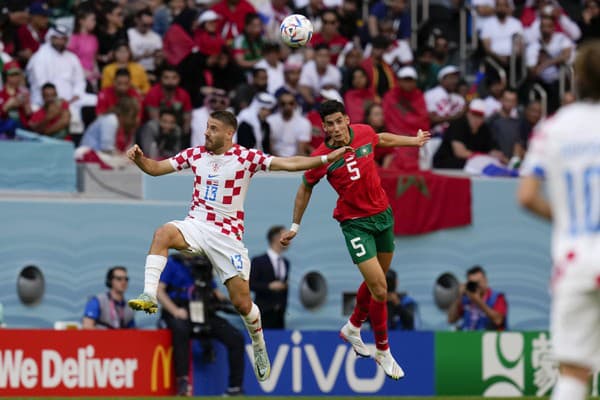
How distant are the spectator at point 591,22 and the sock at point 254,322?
41.4ft

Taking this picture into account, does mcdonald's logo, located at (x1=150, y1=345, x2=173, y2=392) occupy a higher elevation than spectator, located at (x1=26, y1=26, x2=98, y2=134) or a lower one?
lower

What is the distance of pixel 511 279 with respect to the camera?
2075 centimetres

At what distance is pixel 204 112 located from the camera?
19516mm

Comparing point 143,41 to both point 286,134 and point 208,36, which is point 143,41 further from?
point 286,134

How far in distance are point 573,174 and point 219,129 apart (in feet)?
20.6

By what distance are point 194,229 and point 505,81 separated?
438 inches

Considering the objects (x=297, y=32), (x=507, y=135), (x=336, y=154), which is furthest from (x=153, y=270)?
(x=507, y=135)

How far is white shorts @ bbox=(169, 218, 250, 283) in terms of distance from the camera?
13.1 m

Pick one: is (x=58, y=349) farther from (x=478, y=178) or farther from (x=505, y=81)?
(x=505, y=81)

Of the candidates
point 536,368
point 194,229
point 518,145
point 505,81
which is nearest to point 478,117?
point 518,145

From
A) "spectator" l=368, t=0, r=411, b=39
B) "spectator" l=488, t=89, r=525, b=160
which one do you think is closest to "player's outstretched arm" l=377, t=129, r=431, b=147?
"spectator" l=488, t=89, r=525, b=160

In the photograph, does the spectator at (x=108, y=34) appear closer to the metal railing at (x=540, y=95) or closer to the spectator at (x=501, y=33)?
the spectator at (x=501, y=33)

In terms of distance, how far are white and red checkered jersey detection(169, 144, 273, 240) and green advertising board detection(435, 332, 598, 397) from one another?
6035 mm

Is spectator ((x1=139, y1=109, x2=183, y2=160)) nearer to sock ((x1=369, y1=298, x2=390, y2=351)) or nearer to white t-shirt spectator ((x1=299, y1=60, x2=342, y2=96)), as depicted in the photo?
white t-shirt spectator ((x1=299, y1=60, x2=342, y2=96))
